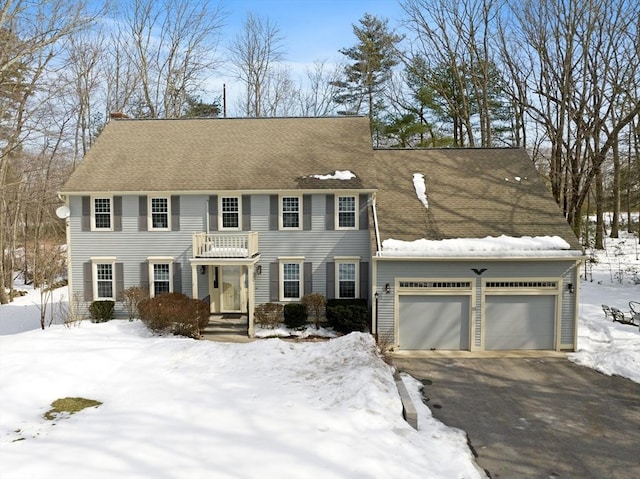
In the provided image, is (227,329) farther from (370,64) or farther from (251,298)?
(370,64)

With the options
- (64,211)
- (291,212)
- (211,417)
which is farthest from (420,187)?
(64,211)

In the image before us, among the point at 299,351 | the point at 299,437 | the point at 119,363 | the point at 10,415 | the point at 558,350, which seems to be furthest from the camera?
the point at 558,350

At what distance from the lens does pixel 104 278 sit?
53.3 feet

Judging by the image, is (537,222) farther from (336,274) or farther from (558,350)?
(336,274)

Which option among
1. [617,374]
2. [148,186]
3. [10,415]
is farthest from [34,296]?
[617,374]

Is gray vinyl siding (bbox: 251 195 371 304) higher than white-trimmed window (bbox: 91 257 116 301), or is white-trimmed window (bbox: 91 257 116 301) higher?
gray vinyl siding (bbox: 251 195 371 304)

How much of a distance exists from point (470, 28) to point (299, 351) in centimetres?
2487

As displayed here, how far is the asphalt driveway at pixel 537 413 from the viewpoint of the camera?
25.1 ft

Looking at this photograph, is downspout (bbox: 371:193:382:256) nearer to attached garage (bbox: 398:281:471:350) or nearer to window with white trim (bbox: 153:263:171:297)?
attached garage (bbox: 398:281:471:350)

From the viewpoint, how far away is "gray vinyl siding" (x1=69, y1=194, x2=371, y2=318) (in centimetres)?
1594

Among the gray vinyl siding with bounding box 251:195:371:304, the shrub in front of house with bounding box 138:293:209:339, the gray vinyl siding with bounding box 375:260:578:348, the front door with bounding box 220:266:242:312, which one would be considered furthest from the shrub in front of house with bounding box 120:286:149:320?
the gray vinyl siding with bounding box 375:260:578:348

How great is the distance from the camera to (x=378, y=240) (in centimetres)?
1459

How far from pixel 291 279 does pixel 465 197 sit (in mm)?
6891

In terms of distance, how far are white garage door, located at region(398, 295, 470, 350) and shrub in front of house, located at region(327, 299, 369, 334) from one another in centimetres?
119
